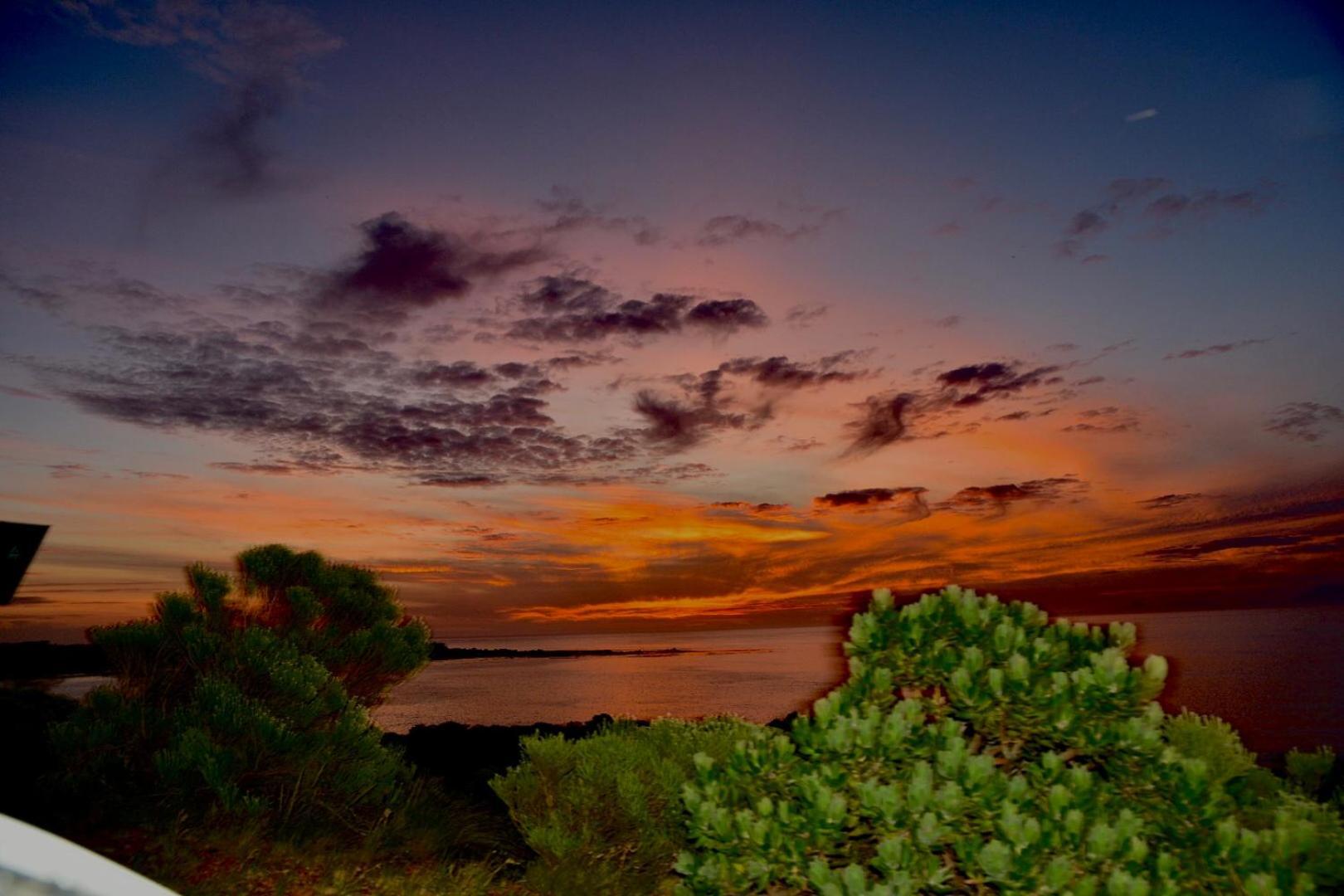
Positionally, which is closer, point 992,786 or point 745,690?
point 992,786

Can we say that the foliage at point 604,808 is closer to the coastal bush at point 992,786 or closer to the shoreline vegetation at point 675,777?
the shoreline vegetation at point 675,777

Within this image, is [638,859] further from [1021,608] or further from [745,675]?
[745,675]

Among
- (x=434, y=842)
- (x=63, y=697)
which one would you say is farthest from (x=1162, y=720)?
(x=63, y=697)

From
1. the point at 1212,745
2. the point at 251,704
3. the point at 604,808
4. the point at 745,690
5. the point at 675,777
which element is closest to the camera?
the point at 1212,745

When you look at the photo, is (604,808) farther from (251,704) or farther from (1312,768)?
(1312,768)

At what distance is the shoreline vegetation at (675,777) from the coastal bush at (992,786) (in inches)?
0.5

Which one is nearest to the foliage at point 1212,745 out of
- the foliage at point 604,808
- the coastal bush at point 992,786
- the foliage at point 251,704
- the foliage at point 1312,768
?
the coastal bush at point 992,786

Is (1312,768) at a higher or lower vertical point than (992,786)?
lower

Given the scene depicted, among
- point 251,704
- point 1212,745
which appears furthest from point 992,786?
point 251,704

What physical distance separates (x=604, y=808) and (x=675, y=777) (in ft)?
2.52

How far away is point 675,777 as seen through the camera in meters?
7.06

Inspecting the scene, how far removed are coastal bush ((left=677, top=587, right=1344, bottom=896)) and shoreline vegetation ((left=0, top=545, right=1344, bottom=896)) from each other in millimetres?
13

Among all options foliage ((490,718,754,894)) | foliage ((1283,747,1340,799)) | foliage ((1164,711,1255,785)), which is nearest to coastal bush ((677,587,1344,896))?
foliage ((1164,711,1255,785))

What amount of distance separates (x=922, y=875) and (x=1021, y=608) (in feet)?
4.89
